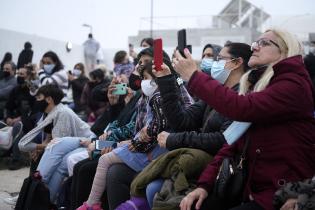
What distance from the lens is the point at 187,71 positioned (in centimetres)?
243

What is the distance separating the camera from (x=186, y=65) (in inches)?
96.3

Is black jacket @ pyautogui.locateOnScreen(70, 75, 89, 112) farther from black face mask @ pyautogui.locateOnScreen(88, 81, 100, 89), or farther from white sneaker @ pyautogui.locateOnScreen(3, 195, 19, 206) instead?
white sneaker @ pyautogui.locateOnScreen(3, 195, 19, 206)

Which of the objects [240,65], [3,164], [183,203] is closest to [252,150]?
[183,203]

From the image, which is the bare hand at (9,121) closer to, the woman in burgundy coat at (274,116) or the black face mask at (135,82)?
the black face mask at (135,82)

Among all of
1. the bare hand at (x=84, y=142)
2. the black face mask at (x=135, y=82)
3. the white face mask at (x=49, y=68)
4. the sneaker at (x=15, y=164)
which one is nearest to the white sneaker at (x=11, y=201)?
the bare hand at (x=84, y=142)

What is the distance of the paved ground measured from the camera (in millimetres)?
5453

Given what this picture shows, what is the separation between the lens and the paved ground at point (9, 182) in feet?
17.9

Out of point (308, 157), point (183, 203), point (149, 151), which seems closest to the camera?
point (308, 157)

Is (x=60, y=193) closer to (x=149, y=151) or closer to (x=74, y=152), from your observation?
(x=74, y=152)

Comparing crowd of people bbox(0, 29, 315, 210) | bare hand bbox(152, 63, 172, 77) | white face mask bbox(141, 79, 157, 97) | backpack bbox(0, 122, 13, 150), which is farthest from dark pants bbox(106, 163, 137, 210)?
backpack bbox(0, 122, 13, 150)

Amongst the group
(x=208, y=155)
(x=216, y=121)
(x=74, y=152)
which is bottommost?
(x=74, y=152)

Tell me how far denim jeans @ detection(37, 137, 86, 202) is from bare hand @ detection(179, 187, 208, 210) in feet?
7.61

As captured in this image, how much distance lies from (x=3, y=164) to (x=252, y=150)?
19.1 ft

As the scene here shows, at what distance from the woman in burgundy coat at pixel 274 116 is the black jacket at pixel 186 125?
0.53 metres
